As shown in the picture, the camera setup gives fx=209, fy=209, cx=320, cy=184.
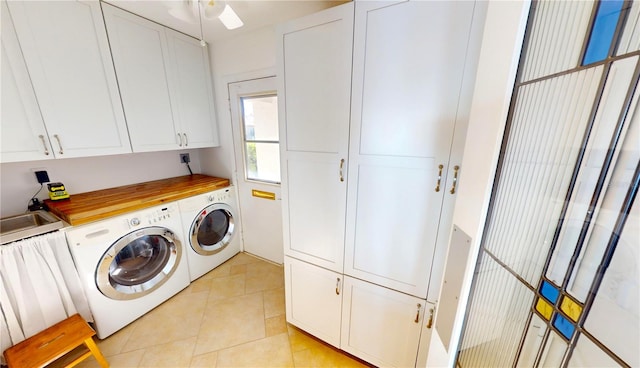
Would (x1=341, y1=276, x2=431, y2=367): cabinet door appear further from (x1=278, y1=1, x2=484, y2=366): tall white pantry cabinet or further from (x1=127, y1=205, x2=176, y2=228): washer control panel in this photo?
(x1=127, y1=205, x2=176, y2=228): washer control panel

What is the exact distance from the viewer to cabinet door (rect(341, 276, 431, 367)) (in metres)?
1.16

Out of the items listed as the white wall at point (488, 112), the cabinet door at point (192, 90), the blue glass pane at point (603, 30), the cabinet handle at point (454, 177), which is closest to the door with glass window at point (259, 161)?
the cabinet door at point (192, 90)

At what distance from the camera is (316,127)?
46.5 inches

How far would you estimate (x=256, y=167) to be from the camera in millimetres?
2357

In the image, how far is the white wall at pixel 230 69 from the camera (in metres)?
1.93

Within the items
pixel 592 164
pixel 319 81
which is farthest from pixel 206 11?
pixel 592 164

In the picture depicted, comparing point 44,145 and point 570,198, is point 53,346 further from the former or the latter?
point 570,198

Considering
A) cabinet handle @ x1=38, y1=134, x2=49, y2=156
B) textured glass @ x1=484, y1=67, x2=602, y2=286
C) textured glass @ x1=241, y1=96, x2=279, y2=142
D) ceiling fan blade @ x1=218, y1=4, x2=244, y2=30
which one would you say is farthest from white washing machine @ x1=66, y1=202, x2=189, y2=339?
textured glass @ x1=484, y1=67, x2=602, y2=286

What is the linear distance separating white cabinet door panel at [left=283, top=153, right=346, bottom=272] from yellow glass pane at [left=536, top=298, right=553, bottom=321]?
32.0 inches

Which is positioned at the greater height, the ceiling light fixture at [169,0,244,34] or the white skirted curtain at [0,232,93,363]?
the ceiling light fixture at [169,0,244,34]

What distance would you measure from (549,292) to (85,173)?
9.92 feet

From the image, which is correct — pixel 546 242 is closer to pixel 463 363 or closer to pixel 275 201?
pixel 463 363

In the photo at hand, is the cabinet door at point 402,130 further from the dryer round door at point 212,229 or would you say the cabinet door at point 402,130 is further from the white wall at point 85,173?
the white wall at point 85,173

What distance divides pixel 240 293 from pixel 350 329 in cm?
124
